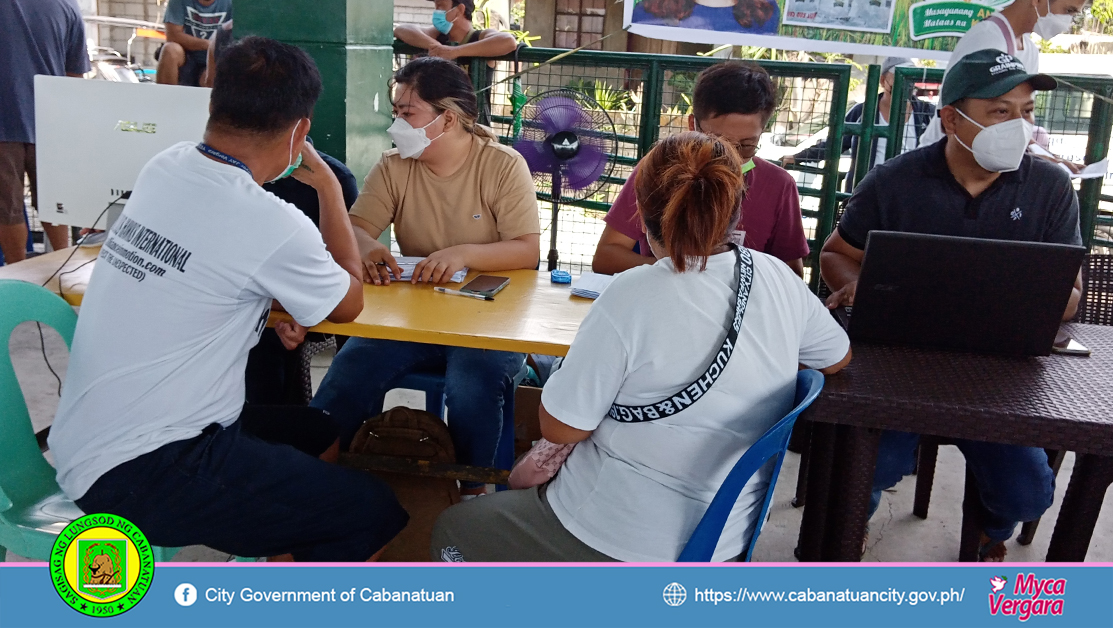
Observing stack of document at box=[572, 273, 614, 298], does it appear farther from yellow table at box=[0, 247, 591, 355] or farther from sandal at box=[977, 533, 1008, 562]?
sandal at box=[977, 533, 1008, 562]

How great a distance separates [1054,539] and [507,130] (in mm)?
2811

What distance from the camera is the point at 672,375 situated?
1439 millimetres

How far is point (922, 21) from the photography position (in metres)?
3.45

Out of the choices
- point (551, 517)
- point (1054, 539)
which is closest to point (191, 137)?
point (551, 517)

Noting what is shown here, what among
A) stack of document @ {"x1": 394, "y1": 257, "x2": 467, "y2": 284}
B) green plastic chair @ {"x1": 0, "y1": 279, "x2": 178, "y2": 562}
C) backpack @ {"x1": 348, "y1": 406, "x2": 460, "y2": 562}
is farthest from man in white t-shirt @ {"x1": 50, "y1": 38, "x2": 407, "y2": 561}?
stack of document @ {"x1": 394, "y1": 257, "x2": 467, "y2": 284}

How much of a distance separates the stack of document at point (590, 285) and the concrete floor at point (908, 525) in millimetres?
942

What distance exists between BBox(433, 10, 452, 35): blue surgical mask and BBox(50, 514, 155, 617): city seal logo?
3179mm

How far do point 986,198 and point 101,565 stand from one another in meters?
2.24

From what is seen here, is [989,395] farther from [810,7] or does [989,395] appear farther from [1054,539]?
[810,7]
